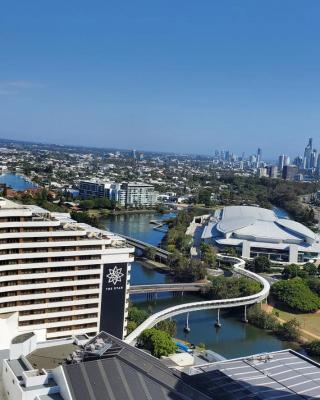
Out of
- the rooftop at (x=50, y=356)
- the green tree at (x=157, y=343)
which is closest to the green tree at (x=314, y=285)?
the green tree at (x=157, y=343)

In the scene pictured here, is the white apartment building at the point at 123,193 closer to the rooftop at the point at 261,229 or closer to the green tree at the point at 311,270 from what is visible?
the rooftop at the point at 261,229

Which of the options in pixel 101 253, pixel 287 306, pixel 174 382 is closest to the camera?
pixel 174 382

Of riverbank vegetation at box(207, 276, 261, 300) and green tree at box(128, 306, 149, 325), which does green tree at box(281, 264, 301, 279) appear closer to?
riverbank vegetation at box(207, 276, 261, 300)

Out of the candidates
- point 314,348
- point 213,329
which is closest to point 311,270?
point 213,329

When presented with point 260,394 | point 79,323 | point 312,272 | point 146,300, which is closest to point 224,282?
point 146,300

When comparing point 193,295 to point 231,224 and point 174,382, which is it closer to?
point 231,224

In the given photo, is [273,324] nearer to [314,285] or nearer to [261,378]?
[314,285]
